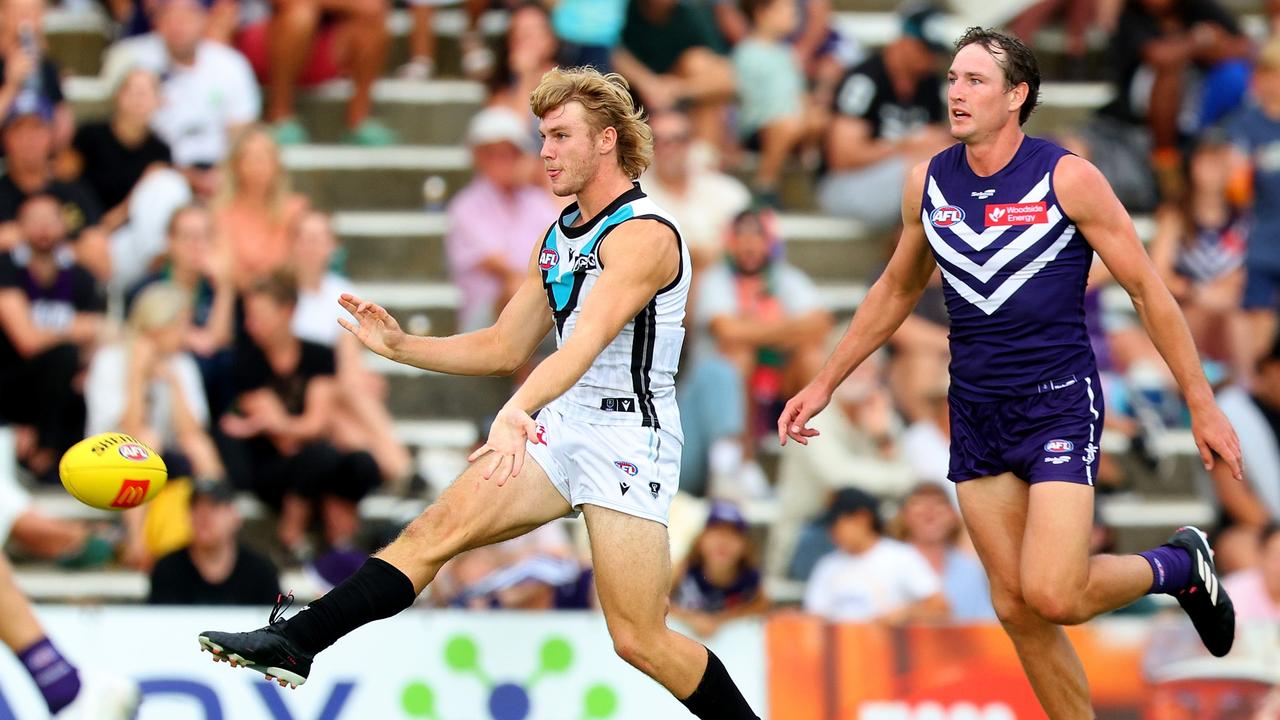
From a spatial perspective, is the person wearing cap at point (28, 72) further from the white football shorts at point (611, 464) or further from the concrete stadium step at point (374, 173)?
the white football shorts at point (611, 464)

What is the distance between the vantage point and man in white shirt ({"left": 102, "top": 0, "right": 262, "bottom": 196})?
39.5ft

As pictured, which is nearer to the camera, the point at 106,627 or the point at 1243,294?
the point at 106,627

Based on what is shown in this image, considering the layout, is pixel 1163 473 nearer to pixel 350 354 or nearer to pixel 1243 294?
pixel 1243 294

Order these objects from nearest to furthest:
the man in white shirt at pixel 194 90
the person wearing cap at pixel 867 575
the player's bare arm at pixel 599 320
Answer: the player's bare arm at pixel 599 320 < the person wearing cap at pixel 867 575 < the man in white shirt at pixel 194 90

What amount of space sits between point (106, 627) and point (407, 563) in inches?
105

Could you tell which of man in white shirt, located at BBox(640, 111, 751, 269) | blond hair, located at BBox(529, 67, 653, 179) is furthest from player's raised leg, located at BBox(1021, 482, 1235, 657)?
man in white shirt, located at BBox(640, 111, 751, 269)

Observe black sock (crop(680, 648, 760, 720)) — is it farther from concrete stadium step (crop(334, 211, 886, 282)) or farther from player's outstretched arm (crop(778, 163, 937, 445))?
concrete stadium step (crop(334, 211, 886, 282))

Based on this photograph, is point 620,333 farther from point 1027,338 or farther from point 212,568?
point 212,568

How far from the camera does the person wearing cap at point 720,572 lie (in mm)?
9461

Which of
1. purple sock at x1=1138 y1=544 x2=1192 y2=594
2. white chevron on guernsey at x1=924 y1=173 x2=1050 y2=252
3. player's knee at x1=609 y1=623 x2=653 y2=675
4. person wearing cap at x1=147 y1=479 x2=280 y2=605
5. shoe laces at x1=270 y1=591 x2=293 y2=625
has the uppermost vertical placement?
white chevron on guernsey at x1=924 y1=173 x2=1050 y2=252

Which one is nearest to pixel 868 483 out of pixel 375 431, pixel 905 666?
pixel 905 666

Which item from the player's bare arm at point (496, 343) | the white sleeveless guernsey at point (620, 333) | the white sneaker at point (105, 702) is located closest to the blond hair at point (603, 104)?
the white sleeveless guernsey at point (620, 333)

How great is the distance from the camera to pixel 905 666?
8.99 m

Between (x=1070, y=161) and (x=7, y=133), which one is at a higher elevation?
(x=1070, y=161)
